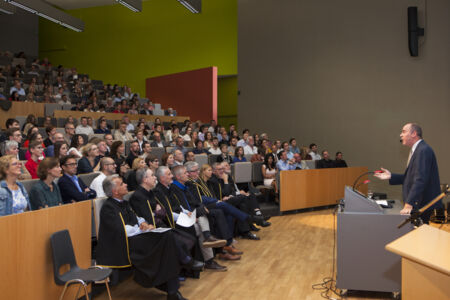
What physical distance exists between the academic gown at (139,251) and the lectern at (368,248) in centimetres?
127

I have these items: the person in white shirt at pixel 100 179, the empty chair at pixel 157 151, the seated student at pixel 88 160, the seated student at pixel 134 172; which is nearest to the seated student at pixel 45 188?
the person in white shirt at pixel 100 179

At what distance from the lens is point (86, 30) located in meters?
14.5

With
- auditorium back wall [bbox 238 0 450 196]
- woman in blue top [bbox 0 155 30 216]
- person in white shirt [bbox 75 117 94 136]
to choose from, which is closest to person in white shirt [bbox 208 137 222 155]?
person in white shirt [bbox 75 117 94 136]

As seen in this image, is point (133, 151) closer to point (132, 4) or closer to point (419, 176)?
point (419, 176)

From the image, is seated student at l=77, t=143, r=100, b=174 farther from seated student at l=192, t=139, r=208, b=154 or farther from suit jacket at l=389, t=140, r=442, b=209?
suit jacket at l=389, t=140, r=442, b=209

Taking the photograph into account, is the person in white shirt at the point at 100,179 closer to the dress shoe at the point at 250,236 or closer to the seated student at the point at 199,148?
the dress shoe at the point at 250,236

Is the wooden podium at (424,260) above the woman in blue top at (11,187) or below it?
below

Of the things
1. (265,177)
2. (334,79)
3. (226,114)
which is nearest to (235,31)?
(226,114)

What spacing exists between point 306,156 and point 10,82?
6270mm

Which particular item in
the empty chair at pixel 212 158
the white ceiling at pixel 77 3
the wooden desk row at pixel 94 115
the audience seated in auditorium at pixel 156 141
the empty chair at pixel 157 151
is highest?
the white ceiling at pixel 77 3

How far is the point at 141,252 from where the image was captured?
10.1 ft

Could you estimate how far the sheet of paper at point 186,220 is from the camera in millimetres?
3680

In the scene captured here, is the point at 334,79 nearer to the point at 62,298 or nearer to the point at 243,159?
Answer: the point at 243,159

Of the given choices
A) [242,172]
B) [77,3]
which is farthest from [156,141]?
[77,3]
